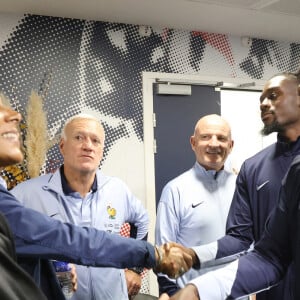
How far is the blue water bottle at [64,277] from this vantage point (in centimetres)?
184

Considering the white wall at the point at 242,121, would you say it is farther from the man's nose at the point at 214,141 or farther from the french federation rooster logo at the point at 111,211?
the french federation rooster logo at the point at 111,211

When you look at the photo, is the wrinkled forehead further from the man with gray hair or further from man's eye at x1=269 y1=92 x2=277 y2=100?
man's eye at x1=269 y1=92 x2=277 y2=100

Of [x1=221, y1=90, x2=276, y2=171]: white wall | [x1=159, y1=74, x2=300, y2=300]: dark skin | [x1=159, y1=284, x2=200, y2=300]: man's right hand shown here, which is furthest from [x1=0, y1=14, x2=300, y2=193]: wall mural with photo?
[x1=159, y1=284, x2=200, y2=300]: man's right hand

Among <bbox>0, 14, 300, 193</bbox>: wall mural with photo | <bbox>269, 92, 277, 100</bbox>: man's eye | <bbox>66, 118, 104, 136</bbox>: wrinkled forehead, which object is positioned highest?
<bbox>0, 14, 300, 193</bbox>: wall mural with photo

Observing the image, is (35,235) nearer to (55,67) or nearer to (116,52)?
(55,67)

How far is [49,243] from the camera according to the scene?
1425 mm

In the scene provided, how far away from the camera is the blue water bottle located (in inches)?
72.6

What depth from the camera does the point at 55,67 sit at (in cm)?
345

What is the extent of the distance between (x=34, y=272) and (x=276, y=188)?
3.62 feet

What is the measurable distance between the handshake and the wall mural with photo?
180 centimetres

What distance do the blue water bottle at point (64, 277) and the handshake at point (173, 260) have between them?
433 mm

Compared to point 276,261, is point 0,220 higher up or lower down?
higher up

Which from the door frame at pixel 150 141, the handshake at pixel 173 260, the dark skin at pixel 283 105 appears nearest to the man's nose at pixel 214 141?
the dark skin at pixel 283 105

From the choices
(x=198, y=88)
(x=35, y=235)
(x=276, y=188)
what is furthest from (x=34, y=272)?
(x=198, y=88)
